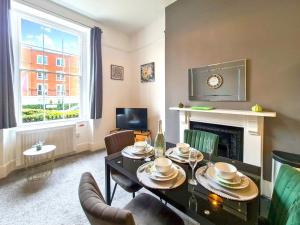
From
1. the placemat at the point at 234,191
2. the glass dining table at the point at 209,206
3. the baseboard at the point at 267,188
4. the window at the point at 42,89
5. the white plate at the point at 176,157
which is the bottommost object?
the baseboard at the point at 267,188

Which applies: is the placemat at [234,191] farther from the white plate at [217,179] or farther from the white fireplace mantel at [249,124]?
the white fireplace mantel at [249,124]

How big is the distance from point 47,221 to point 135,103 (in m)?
3.23

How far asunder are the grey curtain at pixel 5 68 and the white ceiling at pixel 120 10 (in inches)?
37.7

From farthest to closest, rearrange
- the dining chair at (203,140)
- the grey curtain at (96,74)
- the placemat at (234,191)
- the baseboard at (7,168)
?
the grey curtain at (96,74), the baseboard at (7,168), the dining chair at (203,140), the placemat at (234,191)

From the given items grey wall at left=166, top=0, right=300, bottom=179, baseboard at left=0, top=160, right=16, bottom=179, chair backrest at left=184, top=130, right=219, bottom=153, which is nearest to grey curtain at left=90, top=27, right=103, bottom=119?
baseboard at left=0, top=160, right=16, bottom=179

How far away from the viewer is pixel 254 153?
2.19 m

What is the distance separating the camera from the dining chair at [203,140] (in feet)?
5.65

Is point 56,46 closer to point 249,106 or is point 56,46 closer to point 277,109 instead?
point 249,106

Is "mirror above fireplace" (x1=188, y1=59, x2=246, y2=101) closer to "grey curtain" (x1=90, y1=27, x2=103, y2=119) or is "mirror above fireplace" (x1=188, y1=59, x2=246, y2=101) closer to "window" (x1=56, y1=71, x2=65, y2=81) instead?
"grey curtain" (x1=90, y1=27, x2=103, y2=119)

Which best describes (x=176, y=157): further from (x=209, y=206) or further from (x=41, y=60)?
(x=41, y=60)

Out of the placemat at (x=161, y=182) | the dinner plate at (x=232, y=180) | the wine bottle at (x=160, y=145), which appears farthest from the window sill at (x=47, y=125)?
the dinner plate at (x=232, y=180)

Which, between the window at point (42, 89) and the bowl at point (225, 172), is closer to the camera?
the bowl at point (225, 172)

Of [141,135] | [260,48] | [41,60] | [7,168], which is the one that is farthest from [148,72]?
[7,168]

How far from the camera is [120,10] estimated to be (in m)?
3.33
